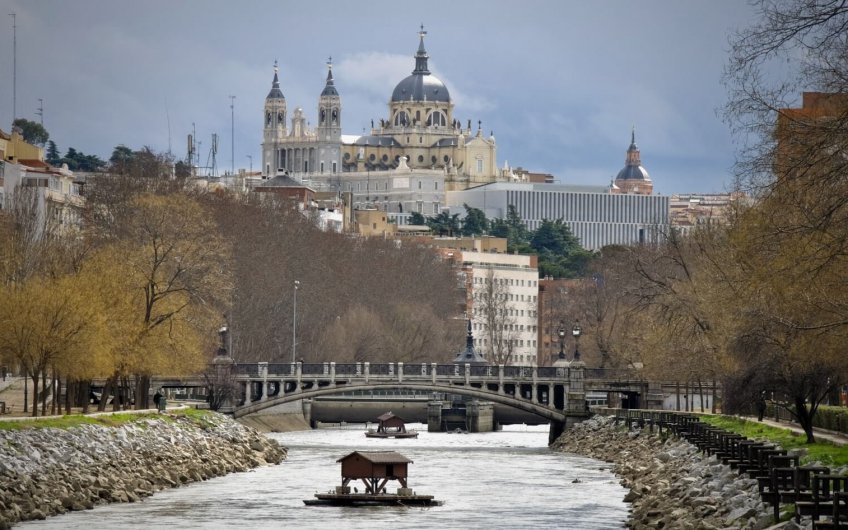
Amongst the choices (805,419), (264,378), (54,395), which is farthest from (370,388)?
(805,419)

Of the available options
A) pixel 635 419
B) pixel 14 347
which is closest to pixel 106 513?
pixel 14 347

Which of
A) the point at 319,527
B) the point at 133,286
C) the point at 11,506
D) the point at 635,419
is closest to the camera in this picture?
the point at 11,506

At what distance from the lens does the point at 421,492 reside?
75938 mm

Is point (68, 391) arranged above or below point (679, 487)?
above

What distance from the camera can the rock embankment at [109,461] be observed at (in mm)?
61875

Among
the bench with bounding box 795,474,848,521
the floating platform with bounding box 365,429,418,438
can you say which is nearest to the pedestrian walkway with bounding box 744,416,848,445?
the bench with bounding box 795,474,848,521

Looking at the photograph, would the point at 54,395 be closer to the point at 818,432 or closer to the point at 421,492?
the point at 421,492

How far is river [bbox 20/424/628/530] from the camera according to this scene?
63.8 m

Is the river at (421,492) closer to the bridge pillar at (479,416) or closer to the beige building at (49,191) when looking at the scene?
the beige building at (49,191)

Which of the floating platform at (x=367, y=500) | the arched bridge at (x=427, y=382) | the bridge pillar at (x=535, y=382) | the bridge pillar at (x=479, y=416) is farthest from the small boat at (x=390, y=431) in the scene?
the floating platform at (x=367, y=500)

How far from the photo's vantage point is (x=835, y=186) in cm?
4472

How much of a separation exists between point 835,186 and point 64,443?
30.4 meters

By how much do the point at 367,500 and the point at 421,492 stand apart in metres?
5.77

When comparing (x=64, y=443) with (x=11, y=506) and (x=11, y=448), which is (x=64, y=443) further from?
(x=11, y=506)
